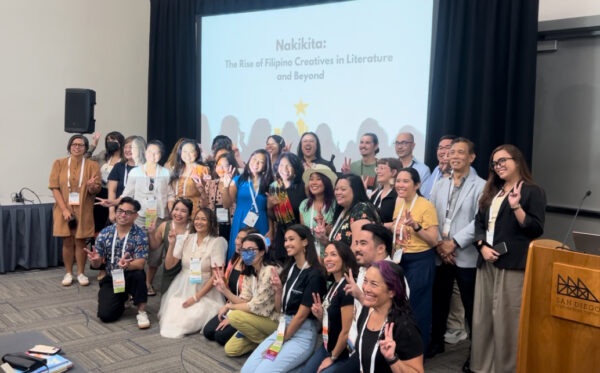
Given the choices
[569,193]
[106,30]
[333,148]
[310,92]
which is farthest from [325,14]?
[106,30]

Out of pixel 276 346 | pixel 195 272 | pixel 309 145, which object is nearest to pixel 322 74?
pixel 309 145

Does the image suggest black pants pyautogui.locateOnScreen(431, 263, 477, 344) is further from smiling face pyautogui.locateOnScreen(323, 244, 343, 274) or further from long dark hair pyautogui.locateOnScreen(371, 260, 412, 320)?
long dark hair pyautogui.locateOnScreen(371, 260, 412, 320)

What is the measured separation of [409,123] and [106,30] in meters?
4.55

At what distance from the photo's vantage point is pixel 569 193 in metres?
4.62

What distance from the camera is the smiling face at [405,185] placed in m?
3.69

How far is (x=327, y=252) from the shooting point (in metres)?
3.34

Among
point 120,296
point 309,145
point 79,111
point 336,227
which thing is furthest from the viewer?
point 79,111

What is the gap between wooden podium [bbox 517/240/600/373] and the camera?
8.75ft

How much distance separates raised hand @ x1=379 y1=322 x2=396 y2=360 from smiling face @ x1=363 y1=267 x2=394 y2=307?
0.15 metres

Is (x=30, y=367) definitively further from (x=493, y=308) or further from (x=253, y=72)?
(x=253, y=72)

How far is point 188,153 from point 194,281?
132 centimetres

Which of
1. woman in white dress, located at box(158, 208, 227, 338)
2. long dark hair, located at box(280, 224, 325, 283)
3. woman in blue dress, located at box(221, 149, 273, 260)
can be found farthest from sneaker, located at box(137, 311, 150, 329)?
long dark hair, located at box(280, 224, 325, 283)

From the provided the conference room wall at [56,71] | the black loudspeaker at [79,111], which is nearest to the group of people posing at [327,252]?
the black loudspeaker at [79,111]

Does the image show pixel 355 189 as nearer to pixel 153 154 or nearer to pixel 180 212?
pixel 180 212
